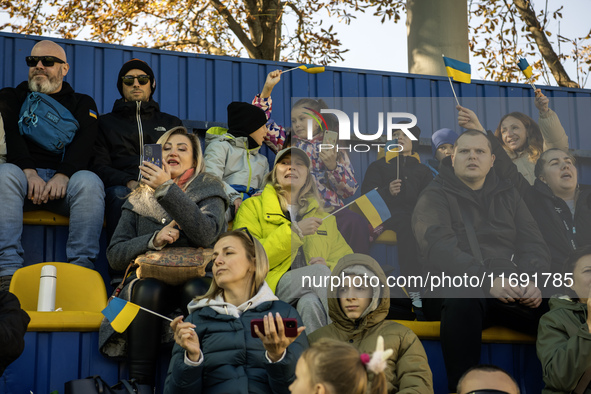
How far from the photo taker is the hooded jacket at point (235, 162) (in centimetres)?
570

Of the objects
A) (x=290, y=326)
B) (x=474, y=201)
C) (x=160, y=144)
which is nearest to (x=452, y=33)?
(x=474, y=201)

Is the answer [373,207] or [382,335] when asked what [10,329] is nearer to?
[382,335]

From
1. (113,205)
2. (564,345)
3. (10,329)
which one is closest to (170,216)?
(113,205)

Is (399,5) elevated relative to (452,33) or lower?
elevated

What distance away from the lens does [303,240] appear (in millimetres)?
5066

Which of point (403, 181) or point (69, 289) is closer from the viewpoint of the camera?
point (69, 289)

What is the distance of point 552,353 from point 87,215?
2678 mm

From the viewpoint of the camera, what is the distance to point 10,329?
3863mm

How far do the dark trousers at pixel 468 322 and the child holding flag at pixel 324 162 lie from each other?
73 centimetres

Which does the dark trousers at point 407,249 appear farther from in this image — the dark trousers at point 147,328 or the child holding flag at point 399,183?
the dark trousers at point 147,328

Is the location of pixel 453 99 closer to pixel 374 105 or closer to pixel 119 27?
pixel 374 105

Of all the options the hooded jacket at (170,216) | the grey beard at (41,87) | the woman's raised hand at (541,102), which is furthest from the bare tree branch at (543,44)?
the hooded jacket at (170,216)

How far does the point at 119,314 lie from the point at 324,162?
222 centimetres

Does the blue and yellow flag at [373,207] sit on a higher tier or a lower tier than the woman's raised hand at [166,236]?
higher
